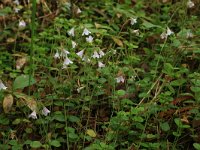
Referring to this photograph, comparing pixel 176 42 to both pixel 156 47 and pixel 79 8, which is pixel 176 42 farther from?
pixel 79 8

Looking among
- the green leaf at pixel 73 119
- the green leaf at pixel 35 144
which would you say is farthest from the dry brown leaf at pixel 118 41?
the green leaf at pixel 35 144

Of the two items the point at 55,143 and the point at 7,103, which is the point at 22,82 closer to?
the point at 7,103

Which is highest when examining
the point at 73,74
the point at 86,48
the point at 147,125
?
the point at 86,48

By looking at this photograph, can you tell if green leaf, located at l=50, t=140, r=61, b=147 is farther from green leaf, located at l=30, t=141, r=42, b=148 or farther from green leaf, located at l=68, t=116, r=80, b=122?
green leaf, located at l=68, t=116, r=80, b=122

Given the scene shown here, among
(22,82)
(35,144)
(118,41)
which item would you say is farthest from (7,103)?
(118,41)

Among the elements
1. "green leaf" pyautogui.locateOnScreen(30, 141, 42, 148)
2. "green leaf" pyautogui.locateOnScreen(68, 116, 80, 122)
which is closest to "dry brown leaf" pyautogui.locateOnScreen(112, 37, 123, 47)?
"green leaf" pyautogui.locateOnScreen(68, 116, 80, 122)

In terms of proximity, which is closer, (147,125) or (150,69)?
(147,125)

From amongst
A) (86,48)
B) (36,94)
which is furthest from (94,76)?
(36,94)

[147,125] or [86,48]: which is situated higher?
[86,48]

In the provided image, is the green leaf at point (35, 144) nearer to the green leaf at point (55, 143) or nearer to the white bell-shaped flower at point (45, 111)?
the green leaf at point (55, 143)
